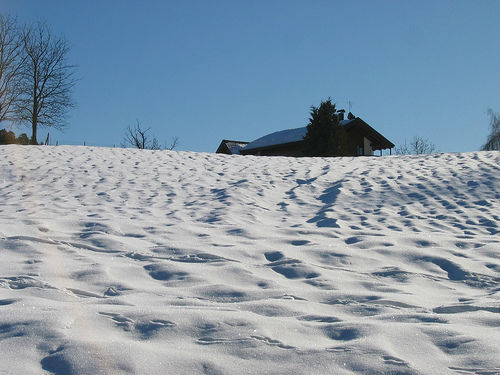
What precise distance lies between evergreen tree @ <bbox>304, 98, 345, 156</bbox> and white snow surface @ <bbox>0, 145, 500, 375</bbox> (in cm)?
1588

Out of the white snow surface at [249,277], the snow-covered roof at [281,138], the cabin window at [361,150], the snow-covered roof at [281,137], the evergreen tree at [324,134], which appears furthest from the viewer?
the cabin window at [361,150]

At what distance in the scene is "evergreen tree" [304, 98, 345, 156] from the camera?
24547mm

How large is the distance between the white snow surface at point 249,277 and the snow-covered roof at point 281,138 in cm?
2211

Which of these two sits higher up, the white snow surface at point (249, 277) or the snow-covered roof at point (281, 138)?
the snow-covered roof at point (281, 138)

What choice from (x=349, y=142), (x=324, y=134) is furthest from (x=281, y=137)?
(x=324, y=134)

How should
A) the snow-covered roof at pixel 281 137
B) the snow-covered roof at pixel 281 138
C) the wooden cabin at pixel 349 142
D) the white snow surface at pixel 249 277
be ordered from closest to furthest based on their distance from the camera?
the white snow surface at pixel 249 277 → the wooden cabin at pixel 349 142 → the snow-covered roof at pixel 281 137 → the snow-covered roof at pixel 281 138

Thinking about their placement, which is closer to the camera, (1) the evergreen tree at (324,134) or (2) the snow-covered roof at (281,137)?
(1) the evergreen tree at (324,134)

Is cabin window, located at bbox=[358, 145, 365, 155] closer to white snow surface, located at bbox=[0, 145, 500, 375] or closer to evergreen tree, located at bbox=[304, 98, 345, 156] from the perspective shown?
evergreen tree, located at bbox=[304, 98, 345, 156]

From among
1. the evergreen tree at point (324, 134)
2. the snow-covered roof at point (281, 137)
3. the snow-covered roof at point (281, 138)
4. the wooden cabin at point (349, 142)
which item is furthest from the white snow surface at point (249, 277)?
the snow-covered roof at point (281, 138)

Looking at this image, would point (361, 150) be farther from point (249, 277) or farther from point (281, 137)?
point (249, 277)

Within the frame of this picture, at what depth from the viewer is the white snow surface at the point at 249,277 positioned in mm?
2297

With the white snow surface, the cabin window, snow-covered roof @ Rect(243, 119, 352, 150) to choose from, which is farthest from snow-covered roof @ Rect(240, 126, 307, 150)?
the white snow surface

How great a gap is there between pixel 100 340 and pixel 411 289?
90.6 inches

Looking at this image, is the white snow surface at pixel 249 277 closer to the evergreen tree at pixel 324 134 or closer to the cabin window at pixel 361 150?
the evergreen tree at pixel 324 134
